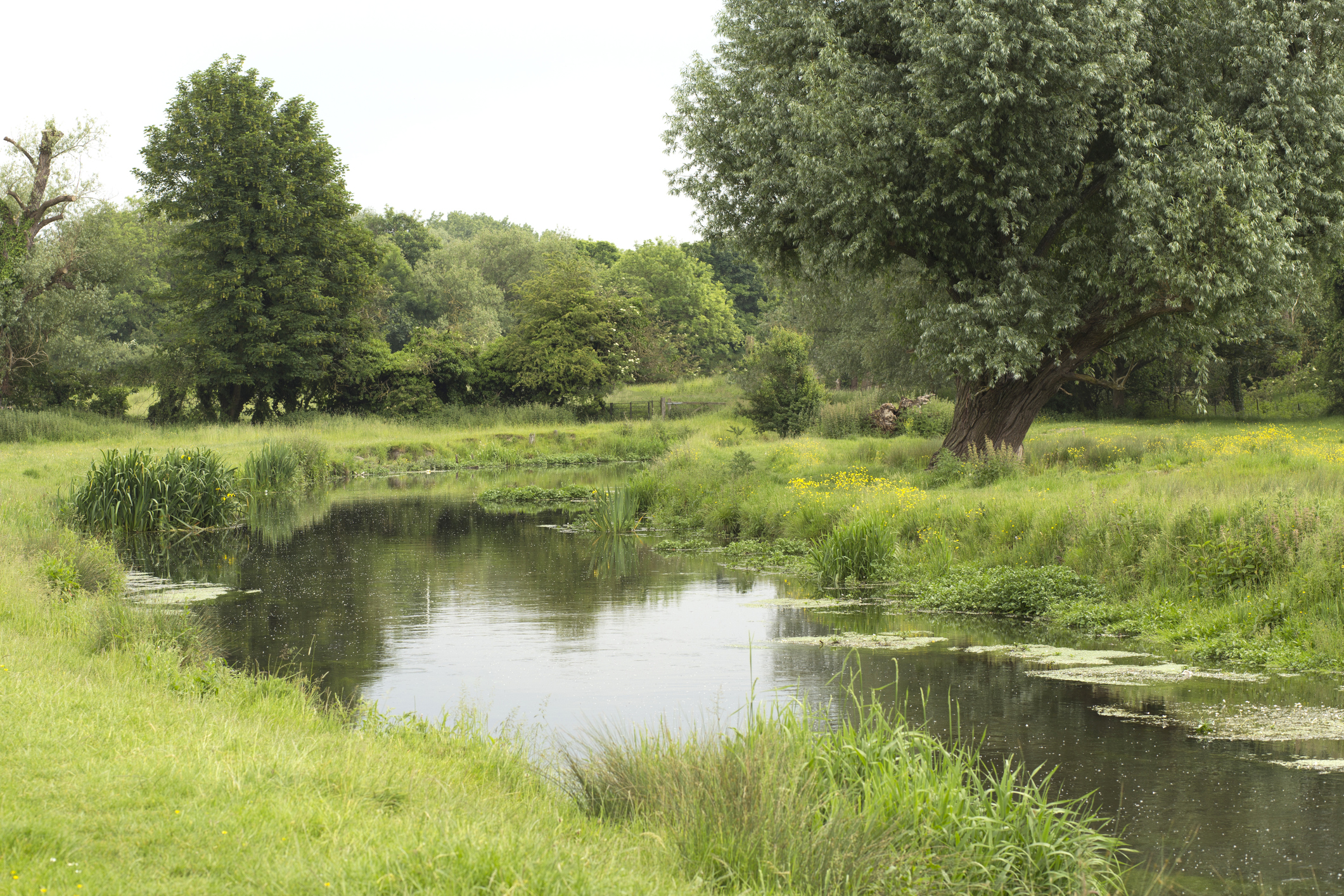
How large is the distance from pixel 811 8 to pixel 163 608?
50.8 ft

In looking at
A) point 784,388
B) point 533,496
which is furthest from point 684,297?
point 533,496

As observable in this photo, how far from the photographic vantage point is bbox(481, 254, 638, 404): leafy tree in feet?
163

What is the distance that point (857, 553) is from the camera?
50.2 ft

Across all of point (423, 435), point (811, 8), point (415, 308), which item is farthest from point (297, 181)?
point (415, 308)

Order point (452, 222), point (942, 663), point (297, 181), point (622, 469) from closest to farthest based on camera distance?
point (942, 663) → point (622, 469) → point (297, 181) → point (452, 222)

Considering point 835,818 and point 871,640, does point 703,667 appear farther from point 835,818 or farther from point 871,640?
point 835,818

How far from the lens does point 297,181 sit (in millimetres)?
43781

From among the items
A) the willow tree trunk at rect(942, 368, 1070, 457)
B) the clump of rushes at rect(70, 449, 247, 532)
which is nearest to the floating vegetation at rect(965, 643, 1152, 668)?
the willow tree trunk at rect(942, 368, 1070, 457)

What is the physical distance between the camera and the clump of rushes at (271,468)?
1105 inches

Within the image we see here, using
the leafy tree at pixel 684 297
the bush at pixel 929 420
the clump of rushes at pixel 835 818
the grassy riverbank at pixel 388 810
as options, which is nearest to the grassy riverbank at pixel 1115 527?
the grassy riverbank at pixel 388 810

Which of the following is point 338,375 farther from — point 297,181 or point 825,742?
point 825,742

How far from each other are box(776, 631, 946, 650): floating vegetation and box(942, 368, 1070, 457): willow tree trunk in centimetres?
956

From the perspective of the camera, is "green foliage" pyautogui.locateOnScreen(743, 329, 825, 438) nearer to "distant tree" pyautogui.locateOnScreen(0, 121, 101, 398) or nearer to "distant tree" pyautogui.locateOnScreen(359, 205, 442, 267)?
"distant tree" pyautogui.locateOnScreen(0, 121, 101, 398)

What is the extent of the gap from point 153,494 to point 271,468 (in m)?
9.34
